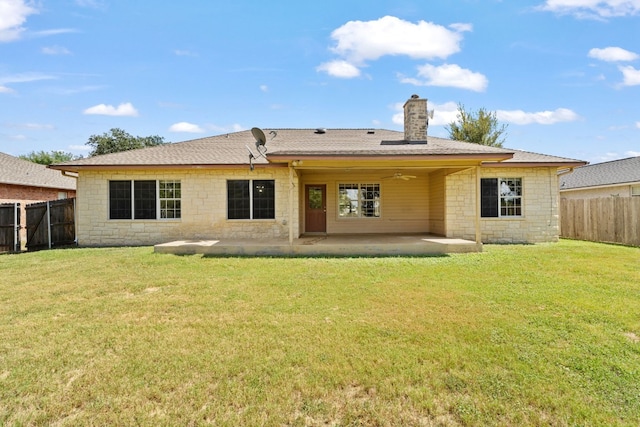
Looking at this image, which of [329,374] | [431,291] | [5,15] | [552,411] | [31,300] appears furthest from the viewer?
[5,15]

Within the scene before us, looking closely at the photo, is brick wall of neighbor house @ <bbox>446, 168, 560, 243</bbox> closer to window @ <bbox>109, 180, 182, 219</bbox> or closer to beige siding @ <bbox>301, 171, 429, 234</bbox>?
beige siding @ <bbox>301, 171, 429, 234</bbox>

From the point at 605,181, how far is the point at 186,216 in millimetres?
20671

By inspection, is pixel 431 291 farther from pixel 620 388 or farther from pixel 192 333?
pixel 192 333

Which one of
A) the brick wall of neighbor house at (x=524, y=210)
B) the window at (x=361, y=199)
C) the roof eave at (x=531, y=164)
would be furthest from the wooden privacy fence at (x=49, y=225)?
the roof eave at (x=531, y=164)

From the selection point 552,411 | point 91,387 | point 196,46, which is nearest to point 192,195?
point 196,46

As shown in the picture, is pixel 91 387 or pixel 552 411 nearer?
pixel 552 411

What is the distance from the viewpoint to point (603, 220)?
1177 centimetres

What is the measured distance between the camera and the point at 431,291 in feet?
17.8

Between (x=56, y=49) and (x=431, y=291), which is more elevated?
(x=56, y=49)

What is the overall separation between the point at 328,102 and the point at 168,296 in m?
15.2

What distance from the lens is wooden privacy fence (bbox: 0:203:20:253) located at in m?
10.6

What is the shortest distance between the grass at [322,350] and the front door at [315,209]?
7.10 m

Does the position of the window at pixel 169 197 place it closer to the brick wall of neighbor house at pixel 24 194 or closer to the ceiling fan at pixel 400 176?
the ceiling fan at pixel 400 176

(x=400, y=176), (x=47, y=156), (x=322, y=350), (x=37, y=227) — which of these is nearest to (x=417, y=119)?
(x=400, y=176)
